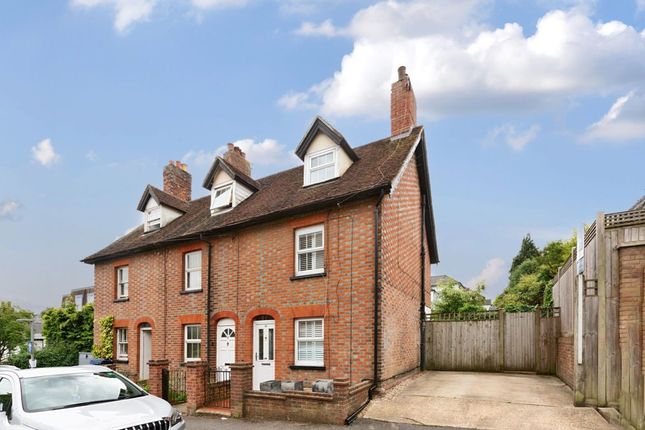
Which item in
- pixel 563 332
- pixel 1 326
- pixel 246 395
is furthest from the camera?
pixel 1 326

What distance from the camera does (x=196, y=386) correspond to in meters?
12.3

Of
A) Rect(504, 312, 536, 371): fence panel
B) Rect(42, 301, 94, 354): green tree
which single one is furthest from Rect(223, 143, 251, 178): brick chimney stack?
Rect(504, 312, 536, 371): fence panel

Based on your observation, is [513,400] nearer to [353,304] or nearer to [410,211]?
A: [353,304]

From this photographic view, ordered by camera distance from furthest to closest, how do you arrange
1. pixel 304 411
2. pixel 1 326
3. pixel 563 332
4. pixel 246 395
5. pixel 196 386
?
1. pixel 1 326
2. pixel 563 332
3. pixel 196 386
4. pixel 246 395
5. pixel 304 411

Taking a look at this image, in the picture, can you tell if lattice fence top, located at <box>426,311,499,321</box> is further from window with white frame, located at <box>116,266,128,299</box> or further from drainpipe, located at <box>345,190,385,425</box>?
window with white frame, located at <box>116,266,128,299</box>

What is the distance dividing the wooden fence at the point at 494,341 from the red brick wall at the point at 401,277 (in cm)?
89

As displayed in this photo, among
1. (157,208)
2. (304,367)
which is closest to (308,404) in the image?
(304,367)

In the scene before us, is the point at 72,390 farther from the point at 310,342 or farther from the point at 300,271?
the point at 300,271

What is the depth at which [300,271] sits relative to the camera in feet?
46.5

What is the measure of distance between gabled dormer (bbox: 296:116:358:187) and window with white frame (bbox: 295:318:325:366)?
463cm

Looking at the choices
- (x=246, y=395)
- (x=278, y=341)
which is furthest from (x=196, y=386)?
(x=278, y=341)

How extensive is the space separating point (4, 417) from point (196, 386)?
6078 millimetres

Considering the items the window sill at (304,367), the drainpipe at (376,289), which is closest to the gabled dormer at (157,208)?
the window sill at (304,367)

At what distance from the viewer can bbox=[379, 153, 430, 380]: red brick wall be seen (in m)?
12.8
